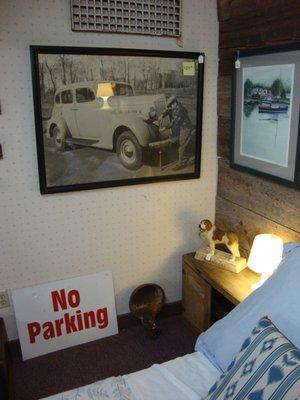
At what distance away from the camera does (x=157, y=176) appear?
2145 millimetres

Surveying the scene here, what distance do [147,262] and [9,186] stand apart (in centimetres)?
95

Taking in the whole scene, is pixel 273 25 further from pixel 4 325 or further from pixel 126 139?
pixel 4 325

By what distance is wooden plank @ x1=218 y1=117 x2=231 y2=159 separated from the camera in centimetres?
213

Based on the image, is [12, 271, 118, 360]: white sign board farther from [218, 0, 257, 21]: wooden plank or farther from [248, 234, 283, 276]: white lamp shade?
[218, 0, 257, 21]: wooden plank

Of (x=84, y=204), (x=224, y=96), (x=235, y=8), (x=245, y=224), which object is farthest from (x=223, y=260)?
(x=235, y=8)

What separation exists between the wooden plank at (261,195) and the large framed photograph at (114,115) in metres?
0.26

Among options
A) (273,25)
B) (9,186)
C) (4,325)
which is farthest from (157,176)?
(4,325)

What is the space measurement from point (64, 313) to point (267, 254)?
1.19 meters

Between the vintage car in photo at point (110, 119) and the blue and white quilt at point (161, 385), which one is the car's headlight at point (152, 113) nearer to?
the vintage car in photo at point (110, 119)

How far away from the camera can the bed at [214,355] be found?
1.23 m

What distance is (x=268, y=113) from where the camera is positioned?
1773mm

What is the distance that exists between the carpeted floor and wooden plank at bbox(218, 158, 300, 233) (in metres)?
0.89

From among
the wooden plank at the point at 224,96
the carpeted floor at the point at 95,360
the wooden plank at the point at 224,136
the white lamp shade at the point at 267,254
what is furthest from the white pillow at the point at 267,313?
the wooden plank at the point at 224,96

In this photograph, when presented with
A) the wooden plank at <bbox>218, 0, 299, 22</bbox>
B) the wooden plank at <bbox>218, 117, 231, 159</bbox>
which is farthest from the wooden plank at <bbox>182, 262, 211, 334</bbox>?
the wooden plank at <bbox>218, 0, 299, 22</bbox>
